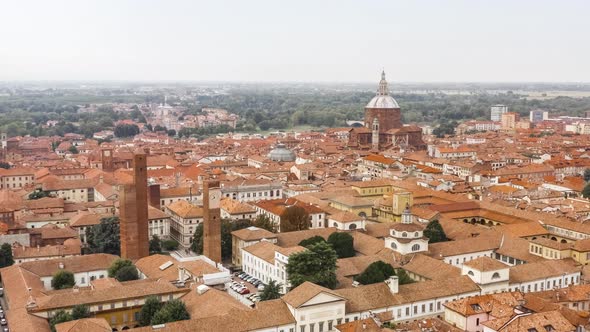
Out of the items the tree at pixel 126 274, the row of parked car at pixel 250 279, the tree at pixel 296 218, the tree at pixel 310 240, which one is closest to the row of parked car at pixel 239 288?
the row of parked car at pixel 250 279

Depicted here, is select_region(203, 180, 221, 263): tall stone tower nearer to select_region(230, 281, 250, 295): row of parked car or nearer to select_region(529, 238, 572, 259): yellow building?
select_region(230, 281, 250, 295): row of parked car

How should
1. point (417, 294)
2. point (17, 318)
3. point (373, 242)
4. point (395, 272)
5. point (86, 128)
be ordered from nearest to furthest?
point (17, 318)
point (417, 294)
point (395, 272)
point (373, 242)
point (86, 128)

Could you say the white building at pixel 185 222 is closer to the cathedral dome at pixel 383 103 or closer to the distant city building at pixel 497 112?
the cathedral dome at pixel 383 103

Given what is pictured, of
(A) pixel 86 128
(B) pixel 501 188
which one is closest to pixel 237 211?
(B) pixel 501 188

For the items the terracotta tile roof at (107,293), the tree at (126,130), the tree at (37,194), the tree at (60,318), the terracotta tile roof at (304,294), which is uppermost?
the terracotta tile roof at (304,294)

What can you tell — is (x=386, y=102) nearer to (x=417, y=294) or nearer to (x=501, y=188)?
(x=501, y=188)

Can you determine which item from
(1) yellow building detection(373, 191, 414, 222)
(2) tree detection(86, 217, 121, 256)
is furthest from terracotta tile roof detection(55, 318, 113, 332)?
(1) yellow building detection(373, 191, 414, 222)
